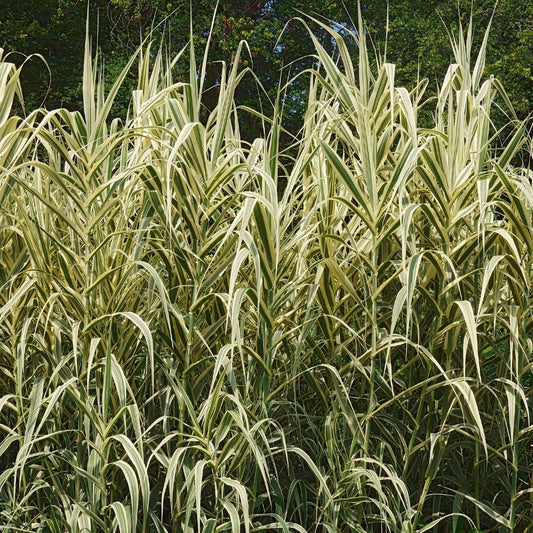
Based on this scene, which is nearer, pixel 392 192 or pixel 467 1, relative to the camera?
pixel 392 192

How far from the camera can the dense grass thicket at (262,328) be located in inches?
67.8

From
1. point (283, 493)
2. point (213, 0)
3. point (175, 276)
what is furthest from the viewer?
point (213, 0)

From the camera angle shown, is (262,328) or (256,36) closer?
(262,328)

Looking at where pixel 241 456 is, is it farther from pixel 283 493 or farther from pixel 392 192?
pixel 392 192

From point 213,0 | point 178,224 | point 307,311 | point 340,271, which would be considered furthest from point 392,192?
point 213,0

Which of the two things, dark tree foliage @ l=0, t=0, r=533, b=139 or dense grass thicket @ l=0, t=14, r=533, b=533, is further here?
dark tree foliage @ l=0, t=0, r=533, b=139

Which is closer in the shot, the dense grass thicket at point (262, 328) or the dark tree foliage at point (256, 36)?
the dense grass thicket at point (262, 328)

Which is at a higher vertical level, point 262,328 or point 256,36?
point 256,36

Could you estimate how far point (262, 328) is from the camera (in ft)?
5.75

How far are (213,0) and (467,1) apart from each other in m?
3.11

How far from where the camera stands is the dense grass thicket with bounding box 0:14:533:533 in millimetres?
1722

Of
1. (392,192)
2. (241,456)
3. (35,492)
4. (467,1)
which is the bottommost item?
(35,492)

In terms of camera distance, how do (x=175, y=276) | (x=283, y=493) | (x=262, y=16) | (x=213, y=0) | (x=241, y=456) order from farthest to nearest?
(x=262, y=16) → (x=213, y=0) → (x=283, y=493) → (x=175, y=276) → (x=241, y=456)

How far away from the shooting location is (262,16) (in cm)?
1053
